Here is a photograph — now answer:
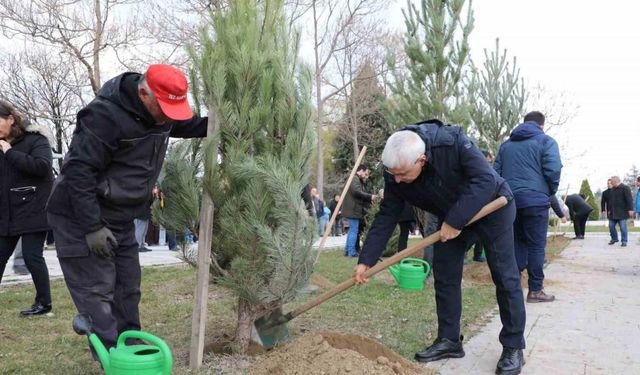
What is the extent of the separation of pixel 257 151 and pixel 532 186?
3.39 meters

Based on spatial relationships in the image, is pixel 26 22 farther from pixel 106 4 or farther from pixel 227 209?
pixel 227 209

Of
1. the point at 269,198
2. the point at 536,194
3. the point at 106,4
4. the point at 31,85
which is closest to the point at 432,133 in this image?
the point at 269,198

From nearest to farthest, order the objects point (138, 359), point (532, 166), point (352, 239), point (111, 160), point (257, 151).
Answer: point (138, 359)
point (111, 160)
point (257, 151)
point (532, 166)
point (352, 239)

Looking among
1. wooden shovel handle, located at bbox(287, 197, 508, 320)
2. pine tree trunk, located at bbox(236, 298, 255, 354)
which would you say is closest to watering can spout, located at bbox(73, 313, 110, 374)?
pine tree trunk, located at bbox(236, 298, 255, 354)

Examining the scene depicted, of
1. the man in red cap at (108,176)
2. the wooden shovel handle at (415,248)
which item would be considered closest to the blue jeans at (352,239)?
the wooden shovel handle at (415,248)

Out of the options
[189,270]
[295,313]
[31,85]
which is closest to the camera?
[295,313]

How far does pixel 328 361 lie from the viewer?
3.04 metres

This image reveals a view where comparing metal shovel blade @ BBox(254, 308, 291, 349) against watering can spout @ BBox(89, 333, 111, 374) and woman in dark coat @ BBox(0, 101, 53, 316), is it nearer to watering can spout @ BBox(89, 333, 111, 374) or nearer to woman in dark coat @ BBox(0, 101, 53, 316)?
watering can spout @ BBox(89, 333, 111, 374)

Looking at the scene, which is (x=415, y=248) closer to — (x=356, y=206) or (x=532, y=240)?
(x=532, y=240)

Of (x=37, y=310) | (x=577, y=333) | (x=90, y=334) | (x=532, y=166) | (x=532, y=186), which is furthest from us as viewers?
(x=532, y=166)

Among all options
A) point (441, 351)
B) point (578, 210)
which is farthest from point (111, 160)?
point (578, 210)

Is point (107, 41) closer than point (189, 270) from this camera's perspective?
No

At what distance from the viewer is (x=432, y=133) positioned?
11.2 ft

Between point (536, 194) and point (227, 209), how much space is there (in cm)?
358
